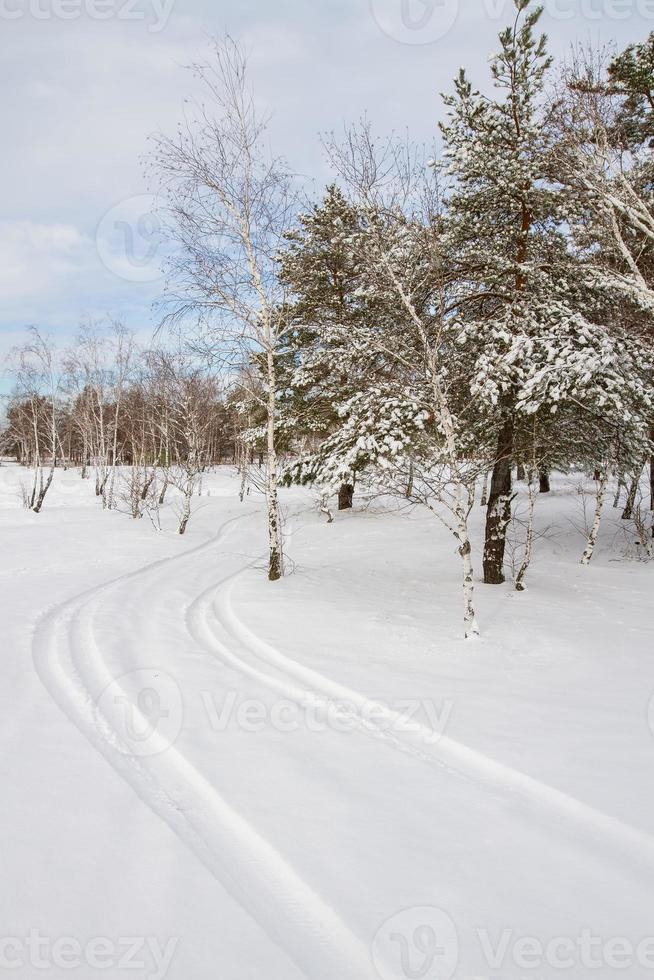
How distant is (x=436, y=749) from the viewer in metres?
4.43

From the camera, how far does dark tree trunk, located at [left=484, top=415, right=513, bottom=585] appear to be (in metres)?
10.6

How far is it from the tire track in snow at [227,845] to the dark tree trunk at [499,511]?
7.93 meters

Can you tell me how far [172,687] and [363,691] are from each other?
206cm

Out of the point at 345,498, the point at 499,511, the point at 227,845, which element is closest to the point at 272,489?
the point at 499,511

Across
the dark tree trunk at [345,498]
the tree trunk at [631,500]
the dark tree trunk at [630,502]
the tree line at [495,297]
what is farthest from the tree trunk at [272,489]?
the dark tree trunk at [345,498]

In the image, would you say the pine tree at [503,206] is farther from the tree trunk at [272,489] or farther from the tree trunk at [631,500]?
the tree trunk at [631,500]

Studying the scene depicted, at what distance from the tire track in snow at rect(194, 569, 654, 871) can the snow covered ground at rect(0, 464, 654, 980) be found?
0.9 inches

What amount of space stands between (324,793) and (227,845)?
842 mm

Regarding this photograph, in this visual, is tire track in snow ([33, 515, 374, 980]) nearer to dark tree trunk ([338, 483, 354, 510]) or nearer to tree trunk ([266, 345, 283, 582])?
tree trunk ([266, 345, 283, 582])

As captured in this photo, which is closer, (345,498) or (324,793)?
(324,793)

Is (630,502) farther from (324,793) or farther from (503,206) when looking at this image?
(324,793)

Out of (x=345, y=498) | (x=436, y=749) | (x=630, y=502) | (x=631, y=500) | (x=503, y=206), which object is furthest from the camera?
(x=345, y=498)

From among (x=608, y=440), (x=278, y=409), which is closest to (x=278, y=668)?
(x=608, y=440)

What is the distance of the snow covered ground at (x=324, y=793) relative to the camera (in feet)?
8.50
